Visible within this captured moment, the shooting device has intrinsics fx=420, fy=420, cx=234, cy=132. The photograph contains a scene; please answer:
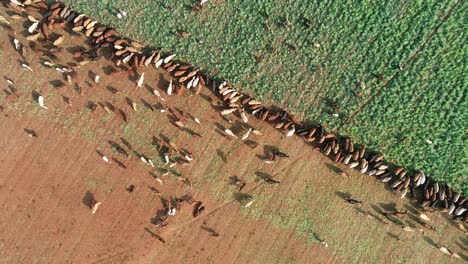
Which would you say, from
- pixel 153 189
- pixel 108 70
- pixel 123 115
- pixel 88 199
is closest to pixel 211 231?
pixel 153 189

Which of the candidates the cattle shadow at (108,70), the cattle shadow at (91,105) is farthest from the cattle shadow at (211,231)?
the cattle shadow at (108,70)

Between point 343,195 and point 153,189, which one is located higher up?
point 343,195


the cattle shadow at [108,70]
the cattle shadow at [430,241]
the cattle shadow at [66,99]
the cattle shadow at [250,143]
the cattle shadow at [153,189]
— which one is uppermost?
the cattle shadow at [430,241]

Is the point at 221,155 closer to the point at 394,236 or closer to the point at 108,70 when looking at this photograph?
the point at 108,70

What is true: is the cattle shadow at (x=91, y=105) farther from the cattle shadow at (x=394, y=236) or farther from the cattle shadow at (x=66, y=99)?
the cattle shadow at (x=394, y=236)

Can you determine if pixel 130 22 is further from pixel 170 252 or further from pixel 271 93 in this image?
pixel 170 252

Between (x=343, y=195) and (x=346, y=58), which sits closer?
(x=346, y=58)
